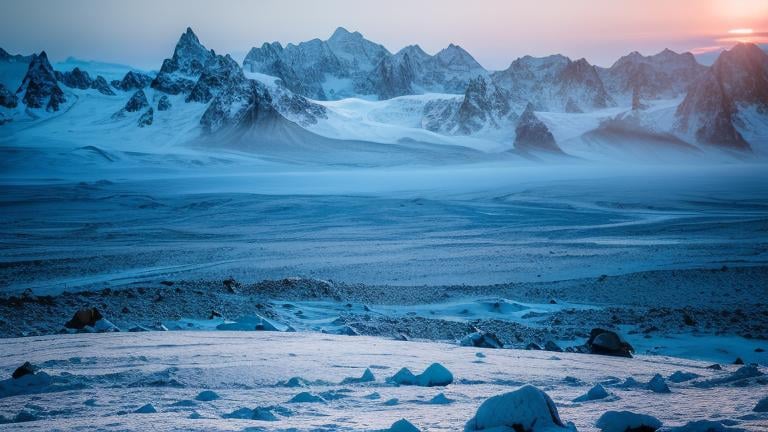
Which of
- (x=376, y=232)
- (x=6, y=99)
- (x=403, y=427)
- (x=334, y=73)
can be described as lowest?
(x=376, y=232)

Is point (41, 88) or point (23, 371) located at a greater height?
point (41, 88)

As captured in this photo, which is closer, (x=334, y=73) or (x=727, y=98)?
(x=727, y=98)

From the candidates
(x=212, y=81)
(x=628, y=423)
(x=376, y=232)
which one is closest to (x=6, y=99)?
(x=212, y=81)

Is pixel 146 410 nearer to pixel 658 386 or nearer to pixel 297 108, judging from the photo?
pixel 658 386

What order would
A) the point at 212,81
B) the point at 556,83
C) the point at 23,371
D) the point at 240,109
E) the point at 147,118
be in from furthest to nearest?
the point at 556,83 < the point at 212,81 < the point at 240,109 < the point at 147,118 < the point at 23,371

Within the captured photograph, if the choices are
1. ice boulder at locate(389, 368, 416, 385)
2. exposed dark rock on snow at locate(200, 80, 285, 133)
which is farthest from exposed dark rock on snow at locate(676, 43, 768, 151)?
ice boulder at locate(389, 368, 416, 385)

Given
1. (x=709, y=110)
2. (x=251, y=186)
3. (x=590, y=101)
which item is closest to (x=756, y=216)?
(x=251, y=186)

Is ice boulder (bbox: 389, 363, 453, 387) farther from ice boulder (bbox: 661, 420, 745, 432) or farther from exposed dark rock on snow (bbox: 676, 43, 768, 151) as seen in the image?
exposed dark rock on snow (bbox: 676, 43, 768, 151)
